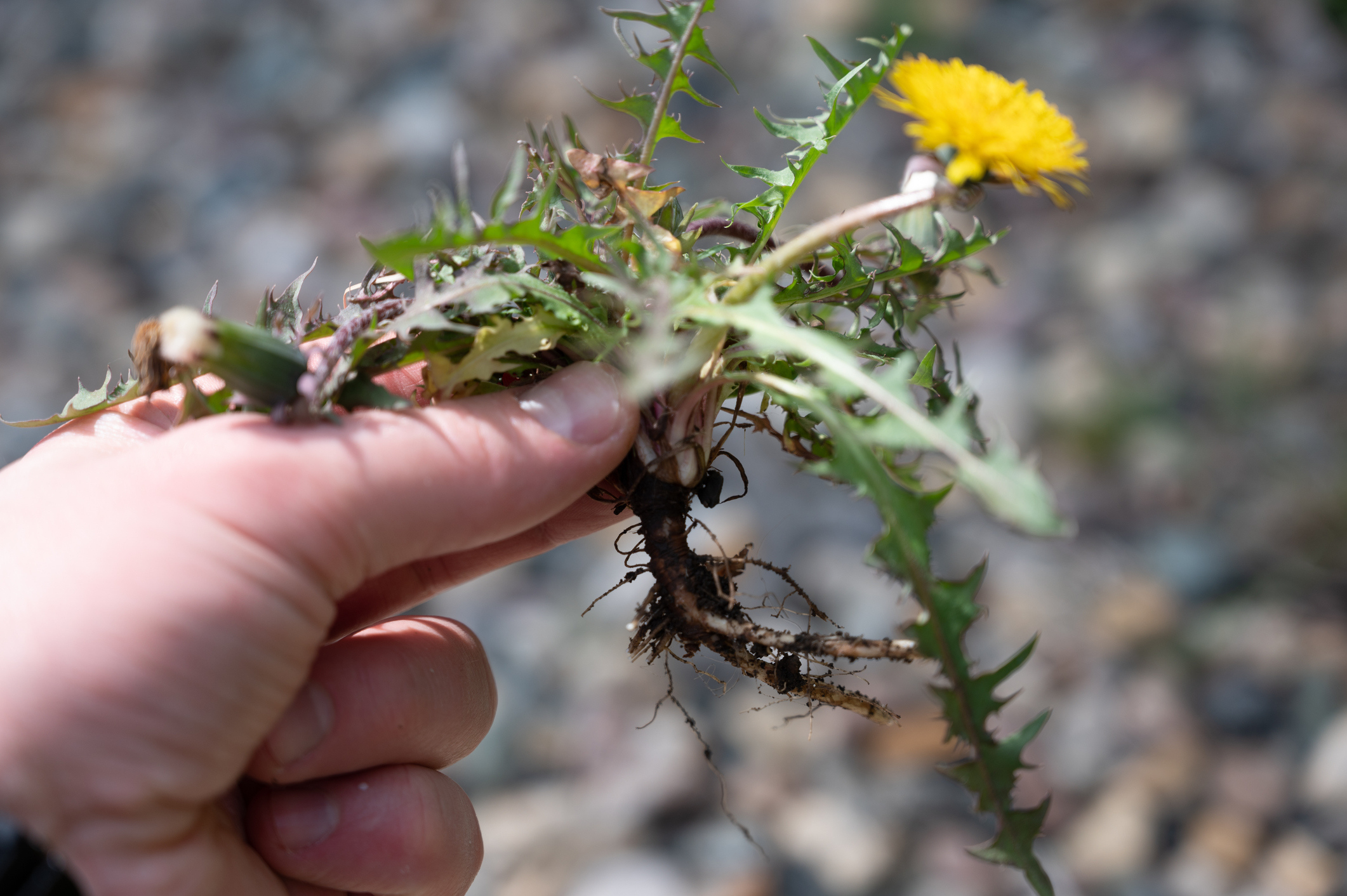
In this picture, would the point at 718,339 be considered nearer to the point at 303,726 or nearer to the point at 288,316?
the point at 288,316

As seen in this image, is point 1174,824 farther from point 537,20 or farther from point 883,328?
point 537,20

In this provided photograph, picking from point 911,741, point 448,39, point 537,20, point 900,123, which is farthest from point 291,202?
point 911,741

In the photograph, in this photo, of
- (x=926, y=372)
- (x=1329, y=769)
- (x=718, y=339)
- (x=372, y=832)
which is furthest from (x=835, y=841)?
(x=718, y=339)

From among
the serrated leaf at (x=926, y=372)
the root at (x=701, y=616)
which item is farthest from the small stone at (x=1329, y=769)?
the serrated leaf at (x=926, y=372)

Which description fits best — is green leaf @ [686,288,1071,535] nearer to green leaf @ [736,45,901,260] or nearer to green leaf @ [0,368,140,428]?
green leaf @ [736,45,901,260]

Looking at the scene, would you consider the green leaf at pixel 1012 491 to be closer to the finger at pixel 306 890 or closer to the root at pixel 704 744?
the root at pixel 704 744

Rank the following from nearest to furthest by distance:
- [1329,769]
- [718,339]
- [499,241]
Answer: [499,241] → [718,339] → [1329,769]

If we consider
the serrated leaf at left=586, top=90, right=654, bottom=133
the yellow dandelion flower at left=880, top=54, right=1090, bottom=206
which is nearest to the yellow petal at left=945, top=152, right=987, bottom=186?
the yellow dandelion flower at left=880, top=54, right=1090, bottom=206
